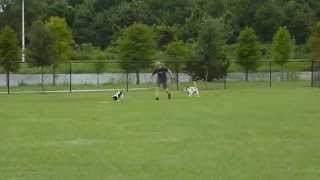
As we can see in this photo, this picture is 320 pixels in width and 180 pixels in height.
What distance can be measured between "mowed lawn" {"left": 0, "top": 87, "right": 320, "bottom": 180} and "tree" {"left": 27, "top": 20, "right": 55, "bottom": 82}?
26203 mm

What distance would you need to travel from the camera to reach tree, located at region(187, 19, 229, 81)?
163ft

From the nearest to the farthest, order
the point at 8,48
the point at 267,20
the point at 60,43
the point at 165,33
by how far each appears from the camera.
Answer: the point at 8,48
the point at 60,43
the point at 165,33
the point at 267,20

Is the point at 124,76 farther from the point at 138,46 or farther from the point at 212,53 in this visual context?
the point at 212,53

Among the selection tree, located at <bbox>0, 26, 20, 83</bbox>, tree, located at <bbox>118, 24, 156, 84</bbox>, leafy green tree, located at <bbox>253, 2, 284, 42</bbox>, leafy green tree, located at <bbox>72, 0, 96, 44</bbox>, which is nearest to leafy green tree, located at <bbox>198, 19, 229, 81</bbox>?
tree, located at <bbox>118, 24, 156, 84</bbox>

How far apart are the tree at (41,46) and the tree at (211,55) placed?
33.8 ft

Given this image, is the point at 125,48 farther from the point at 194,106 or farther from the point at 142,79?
the point at 194,106

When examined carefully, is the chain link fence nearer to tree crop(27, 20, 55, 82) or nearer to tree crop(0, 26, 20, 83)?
tree crop(0, 26, 20, 83)

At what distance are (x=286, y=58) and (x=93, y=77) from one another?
1733cm

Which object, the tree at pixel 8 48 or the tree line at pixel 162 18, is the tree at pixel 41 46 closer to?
the tree at pixel 8 48

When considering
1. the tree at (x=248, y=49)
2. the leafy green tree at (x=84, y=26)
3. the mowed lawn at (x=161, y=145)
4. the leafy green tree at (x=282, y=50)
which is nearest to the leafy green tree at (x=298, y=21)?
the leafy green tree at (x=84, y=26)

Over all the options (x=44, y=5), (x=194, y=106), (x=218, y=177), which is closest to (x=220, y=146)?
(x=218, y=177)

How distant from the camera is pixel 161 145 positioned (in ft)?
47.0

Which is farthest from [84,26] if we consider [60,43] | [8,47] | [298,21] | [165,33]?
[8,47]

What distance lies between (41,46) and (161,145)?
122 ft
